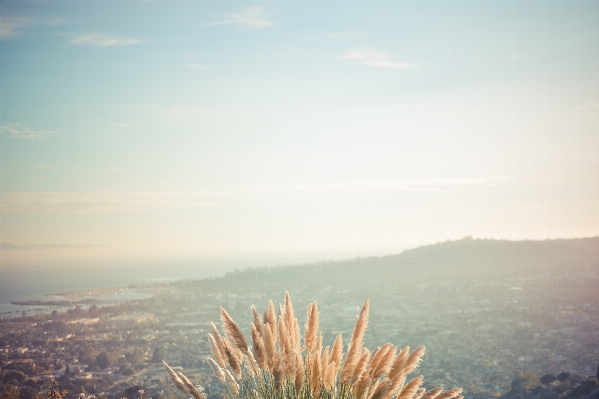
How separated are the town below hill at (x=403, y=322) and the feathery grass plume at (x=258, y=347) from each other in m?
3.19

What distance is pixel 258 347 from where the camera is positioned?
7.52 feet

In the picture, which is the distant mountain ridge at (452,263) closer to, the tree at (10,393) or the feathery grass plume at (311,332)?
the tree at (10,393)

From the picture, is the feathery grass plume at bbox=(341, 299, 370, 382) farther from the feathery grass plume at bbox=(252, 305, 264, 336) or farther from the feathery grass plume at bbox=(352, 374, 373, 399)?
the feathery grass plume at bbox=(252, 305, 264, 336)

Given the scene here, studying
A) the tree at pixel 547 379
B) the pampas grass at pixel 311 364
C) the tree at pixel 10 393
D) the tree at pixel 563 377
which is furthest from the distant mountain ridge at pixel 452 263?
the pampas grass at pixel 311 364

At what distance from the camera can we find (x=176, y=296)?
21.5 m

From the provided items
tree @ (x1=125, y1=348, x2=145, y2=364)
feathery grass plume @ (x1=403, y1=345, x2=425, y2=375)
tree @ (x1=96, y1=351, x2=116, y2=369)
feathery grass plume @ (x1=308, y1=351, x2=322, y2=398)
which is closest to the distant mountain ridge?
tree @ (x1=125, y1=348, x2=145, y2=364)

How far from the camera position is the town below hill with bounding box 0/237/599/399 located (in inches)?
381

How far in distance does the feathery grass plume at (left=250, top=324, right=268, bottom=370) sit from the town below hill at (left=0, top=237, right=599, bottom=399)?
319 cm

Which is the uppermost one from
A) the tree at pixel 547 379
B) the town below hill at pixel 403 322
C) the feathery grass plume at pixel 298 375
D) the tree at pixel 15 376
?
the feathery grass plume at pixel 298 375

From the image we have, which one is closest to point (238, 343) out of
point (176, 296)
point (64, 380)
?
point (64, 380)

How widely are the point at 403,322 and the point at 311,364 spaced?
16396mm

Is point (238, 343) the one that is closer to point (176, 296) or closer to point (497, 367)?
point (497, 367)

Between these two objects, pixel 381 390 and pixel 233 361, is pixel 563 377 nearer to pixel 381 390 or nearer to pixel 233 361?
pixel 381 390

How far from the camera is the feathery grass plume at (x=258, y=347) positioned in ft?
7.50
